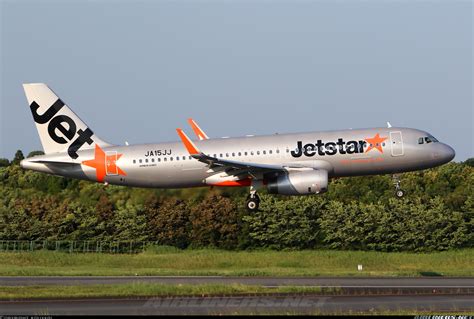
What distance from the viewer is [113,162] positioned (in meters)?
61.9

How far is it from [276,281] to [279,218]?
2636 centimetres

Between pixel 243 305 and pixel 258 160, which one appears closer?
pixel 243 305

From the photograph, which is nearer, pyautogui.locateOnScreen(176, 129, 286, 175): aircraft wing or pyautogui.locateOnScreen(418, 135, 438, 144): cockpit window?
pyautogui.locateOnScreen(176, 129, 286, 175): aircraft wing

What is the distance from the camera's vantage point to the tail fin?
6450 cm

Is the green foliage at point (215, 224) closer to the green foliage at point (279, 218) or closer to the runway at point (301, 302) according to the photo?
the green foliage at point (279, 218)

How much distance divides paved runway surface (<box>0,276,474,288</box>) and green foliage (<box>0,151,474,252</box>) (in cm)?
1019

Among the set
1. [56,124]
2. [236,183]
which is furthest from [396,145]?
[56,124]

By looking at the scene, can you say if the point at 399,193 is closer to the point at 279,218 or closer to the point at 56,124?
the point at 56,124

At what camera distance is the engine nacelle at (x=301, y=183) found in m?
58.3

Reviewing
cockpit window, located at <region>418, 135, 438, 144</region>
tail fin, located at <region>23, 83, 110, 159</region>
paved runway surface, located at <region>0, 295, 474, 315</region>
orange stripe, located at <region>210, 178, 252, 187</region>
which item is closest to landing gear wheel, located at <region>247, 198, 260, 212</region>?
orange stripe, located at <region>210, 178, 252, 187</region>

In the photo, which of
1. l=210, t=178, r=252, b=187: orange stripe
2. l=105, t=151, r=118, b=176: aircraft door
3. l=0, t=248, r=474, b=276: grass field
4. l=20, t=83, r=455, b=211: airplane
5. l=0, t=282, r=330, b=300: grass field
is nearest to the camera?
l=0, t=282, r=330, b=300: grass field

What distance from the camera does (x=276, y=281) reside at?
5662 centimetres

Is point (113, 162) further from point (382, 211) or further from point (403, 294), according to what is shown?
point (382, 211)

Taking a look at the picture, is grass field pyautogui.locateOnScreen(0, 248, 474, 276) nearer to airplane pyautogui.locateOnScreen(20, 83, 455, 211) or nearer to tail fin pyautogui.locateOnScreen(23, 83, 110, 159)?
airplane pyautogui.locateOnScreen(20, 83, 455, 211)
